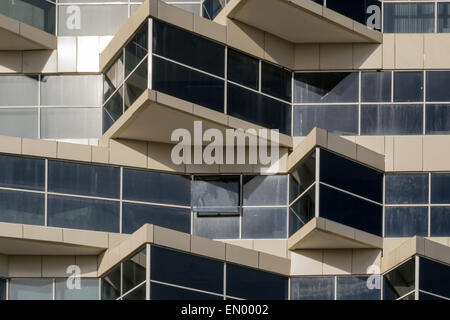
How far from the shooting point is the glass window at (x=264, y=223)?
158 ft

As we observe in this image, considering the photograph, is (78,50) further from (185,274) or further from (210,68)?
(185,274)

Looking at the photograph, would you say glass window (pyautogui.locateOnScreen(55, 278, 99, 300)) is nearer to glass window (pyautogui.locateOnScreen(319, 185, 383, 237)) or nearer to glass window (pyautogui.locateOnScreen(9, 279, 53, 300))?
glass window (pyautogui.locateOnScreen(9, 279, 53, 300))

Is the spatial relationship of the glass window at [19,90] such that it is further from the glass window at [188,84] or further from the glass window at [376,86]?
the glass window at [376,86]

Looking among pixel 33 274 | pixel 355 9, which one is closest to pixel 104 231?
pixel 33 274

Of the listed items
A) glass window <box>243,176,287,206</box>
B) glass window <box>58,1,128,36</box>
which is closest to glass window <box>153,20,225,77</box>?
glass window <box>243,176,287,206</box>

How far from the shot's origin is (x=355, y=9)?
49875 millimetres

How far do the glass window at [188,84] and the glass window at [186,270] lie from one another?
415cm

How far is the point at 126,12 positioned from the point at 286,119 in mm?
5015

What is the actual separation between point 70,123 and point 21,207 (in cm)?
339

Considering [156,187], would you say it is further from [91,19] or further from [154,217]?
[91,19]

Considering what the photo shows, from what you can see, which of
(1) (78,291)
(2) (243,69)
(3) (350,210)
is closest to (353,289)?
(3) (350,210)

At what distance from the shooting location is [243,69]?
4909 centimetres

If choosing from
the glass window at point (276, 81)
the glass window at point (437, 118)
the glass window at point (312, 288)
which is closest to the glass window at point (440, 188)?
the glass window at point (437, 118)

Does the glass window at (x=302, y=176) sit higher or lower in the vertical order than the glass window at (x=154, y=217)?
higher
